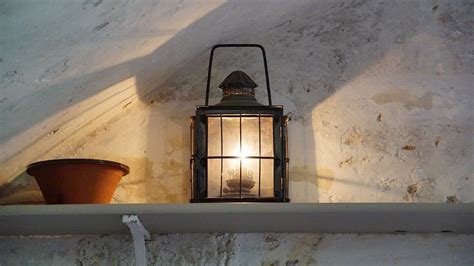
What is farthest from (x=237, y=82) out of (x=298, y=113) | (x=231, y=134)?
(x=298, y=113)

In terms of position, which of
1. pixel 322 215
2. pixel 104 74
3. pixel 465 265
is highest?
pixel 104 74

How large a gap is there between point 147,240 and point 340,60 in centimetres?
66

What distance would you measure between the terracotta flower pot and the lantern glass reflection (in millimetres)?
230

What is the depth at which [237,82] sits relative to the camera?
5.90 feet

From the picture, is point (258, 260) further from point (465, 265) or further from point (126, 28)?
point (126, 28)

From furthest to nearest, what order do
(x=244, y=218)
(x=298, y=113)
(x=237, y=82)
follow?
(x=298, y=113) < (x=237, y=82) < (x=244, y=218)

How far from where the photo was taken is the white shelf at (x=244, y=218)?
62.9 inches

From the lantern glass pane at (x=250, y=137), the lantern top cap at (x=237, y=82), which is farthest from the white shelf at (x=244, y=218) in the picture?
the lantern top cap at (x=237, y=82)

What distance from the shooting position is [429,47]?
6.57 ft

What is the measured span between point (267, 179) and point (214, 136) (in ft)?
0.50

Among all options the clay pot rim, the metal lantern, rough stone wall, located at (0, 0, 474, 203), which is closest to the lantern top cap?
the metal lantern

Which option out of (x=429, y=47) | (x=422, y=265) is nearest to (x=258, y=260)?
(x=422, y=265)

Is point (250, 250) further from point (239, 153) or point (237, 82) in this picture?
point (237, 82)

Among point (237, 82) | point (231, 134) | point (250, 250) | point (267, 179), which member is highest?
point (237, 82)
